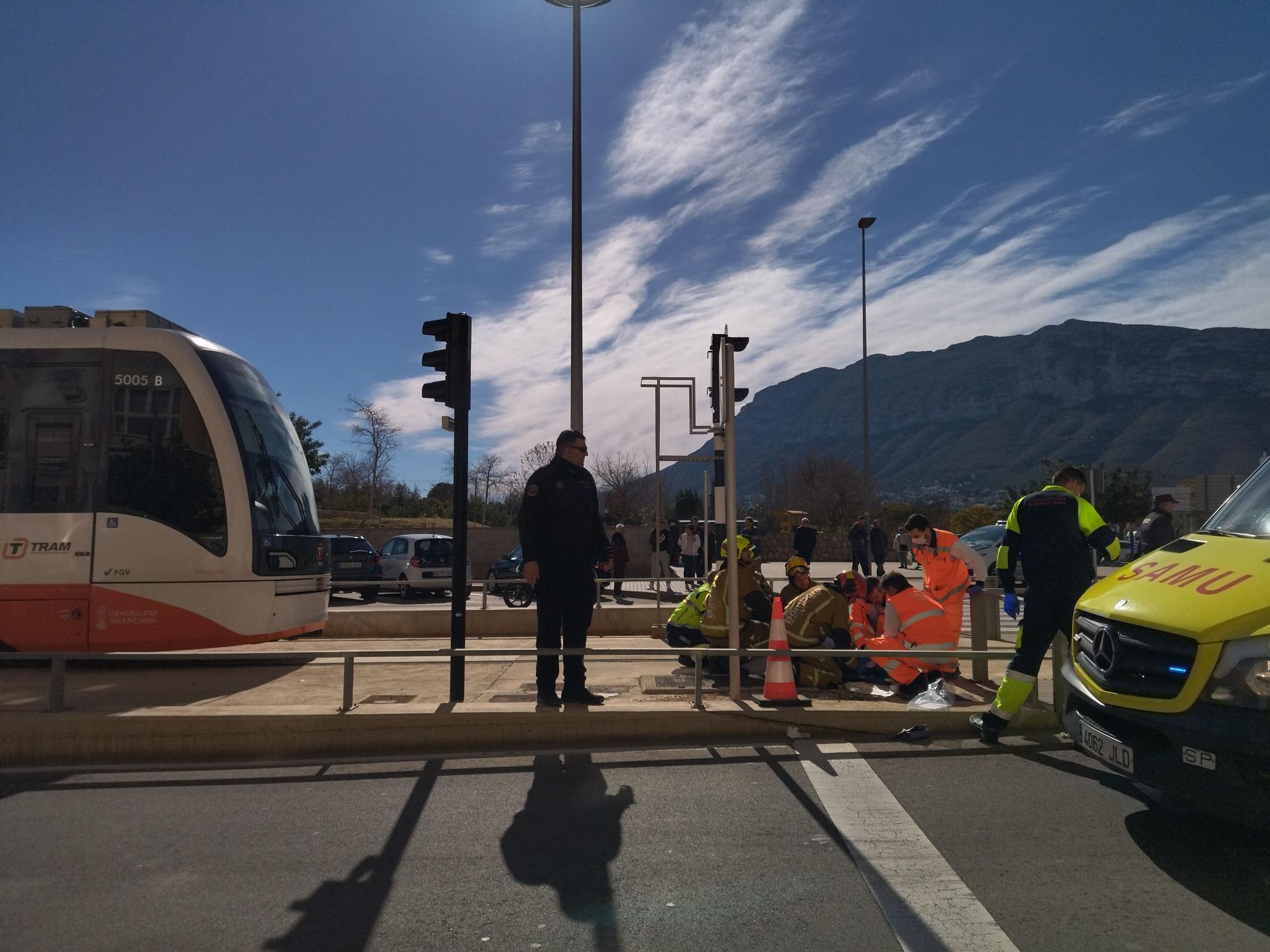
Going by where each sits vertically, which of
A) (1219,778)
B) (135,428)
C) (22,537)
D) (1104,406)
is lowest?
(1219,778)

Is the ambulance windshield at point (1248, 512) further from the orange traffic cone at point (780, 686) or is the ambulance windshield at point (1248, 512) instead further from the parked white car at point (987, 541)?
the parked white car at point (987, 541)

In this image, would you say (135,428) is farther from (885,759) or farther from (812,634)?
(885,759)

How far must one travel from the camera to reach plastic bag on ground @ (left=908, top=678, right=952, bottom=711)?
6.14 metres

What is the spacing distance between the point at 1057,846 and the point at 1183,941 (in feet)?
3.02

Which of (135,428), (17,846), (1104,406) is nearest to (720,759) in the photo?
(17,846)

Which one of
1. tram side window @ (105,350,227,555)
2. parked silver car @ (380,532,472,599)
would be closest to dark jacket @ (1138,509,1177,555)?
tram side window @ (105,350,227,555)

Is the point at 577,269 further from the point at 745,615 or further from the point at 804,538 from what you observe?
the point at 804,538

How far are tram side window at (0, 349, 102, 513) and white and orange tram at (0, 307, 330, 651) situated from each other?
0.04 ft

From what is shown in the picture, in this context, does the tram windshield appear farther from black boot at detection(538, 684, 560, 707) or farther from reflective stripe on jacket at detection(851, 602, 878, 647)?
reflective stripe on jacket at detection(851, 602, 878, 647)

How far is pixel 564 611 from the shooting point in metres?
6.70

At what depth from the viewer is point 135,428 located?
797 centimetres

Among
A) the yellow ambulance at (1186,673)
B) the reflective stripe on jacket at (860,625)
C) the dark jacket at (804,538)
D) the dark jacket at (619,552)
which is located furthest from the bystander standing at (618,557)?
the yellow ambulance at (1186,673)

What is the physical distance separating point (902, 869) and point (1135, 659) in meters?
1.36

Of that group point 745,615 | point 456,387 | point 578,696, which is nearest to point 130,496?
point 456,387
